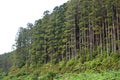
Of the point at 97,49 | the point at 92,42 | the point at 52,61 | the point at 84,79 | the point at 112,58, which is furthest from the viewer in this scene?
the point at 52,61

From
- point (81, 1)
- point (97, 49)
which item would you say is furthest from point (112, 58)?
point (81, 1)

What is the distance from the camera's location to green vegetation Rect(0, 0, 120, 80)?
3693 centimetres

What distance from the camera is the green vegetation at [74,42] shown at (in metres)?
36.9

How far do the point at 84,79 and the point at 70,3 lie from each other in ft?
93.6

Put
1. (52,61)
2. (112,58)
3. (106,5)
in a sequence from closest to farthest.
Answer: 1. (112,58)
2. (106,5)
3. (52,61)

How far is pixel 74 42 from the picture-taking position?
157 feet

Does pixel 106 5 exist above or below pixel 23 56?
above

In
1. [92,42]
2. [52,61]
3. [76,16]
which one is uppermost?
[76,16]

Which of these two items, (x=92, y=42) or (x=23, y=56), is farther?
(x=23, y=56)

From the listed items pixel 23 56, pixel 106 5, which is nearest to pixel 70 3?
pixel 106 5

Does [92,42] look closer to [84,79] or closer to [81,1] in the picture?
[81,1]

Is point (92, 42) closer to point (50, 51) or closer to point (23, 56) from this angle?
point (50, 51)

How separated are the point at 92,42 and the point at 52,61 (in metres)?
11.4

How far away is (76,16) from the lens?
47500 mm
